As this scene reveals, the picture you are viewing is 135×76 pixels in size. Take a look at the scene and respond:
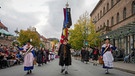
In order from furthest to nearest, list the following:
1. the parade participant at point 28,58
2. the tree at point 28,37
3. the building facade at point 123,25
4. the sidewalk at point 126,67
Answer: the tree at point 28,37, the building facade at point 123,25, the sidewalk at point 126,67, the parade participant at point 28,58

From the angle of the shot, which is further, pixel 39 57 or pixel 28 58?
pixel 39 57

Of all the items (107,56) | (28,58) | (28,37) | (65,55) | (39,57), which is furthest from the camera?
(28,37)

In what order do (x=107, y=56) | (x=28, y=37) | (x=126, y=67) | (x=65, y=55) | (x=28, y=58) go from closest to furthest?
(x=28, y=58) → (x=65, y=55) → (x=107, y=56) → (x=126, y=67) → (x=28, y=37)

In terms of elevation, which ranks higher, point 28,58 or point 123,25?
point 123,25

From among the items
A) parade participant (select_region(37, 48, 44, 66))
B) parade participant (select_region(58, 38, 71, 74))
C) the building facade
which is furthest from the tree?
parade participant (select_region(58, 38, 71, 74))

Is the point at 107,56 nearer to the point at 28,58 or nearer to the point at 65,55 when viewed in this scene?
the point at 65,55

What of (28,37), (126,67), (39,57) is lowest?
(126,67)

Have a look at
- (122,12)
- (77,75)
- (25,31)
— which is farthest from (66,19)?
(25,31)

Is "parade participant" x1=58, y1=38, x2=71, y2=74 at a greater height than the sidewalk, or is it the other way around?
"parade participant" x1=58, y1=38, x2=71, y2=74

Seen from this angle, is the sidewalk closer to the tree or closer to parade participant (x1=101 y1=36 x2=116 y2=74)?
parade participant (x1=101 y1=36 x2=116 y2=74)

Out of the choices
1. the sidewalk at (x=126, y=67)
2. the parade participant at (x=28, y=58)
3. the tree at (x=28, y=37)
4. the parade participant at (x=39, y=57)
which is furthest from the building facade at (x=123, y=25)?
the tree at (x=28, y=37)

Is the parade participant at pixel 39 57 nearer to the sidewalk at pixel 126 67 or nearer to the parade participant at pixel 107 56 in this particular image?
the sidewalk at pixel 126 67

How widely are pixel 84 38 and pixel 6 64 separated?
4250cm

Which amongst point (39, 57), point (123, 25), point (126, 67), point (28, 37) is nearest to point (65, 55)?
point (126, 67)
